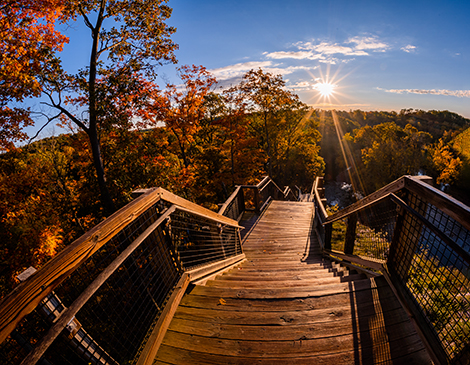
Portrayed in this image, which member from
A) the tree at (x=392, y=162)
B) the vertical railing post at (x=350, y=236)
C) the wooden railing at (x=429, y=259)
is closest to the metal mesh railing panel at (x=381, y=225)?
the wooden railing at (x=429, y=259)

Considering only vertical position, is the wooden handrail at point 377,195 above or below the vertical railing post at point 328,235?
above

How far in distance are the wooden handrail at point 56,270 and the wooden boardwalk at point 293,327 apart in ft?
3.91

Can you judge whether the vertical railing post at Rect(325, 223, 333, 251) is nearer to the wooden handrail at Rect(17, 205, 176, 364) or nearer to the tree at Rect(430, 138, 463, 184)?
the wooden handrail at Rect(17, 205, 176, 364)

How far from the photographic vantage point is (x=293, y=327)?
220 centimetres

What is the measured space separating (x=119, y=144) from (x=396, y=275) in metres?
11.0

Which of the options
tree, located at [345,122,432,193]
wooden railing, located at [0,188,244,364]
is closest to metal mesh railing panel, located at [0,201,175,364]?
wooden railing, located at [0,188,244,364]

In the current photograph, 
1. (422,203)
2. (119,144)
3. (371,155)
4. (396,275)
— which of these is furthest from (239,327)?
(371,155)

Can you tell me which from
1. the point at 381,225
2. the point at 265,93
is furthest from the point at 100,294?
the point at 265,93

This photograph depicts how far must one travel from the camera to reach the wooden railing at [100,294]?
1.18m

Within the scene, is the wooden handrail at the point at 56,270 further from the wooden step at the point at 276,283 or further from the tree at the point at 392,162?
the tree at the point at 392,162

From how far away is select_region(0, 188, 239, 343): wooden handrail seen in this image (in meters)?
1.05

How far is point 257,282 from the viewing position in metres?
3.26

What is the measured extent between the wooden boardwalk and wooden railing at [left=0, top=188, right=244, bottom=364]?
271mm

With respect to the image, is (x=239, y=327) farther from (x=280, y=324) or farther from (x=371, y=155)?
(x=371, y=155)
